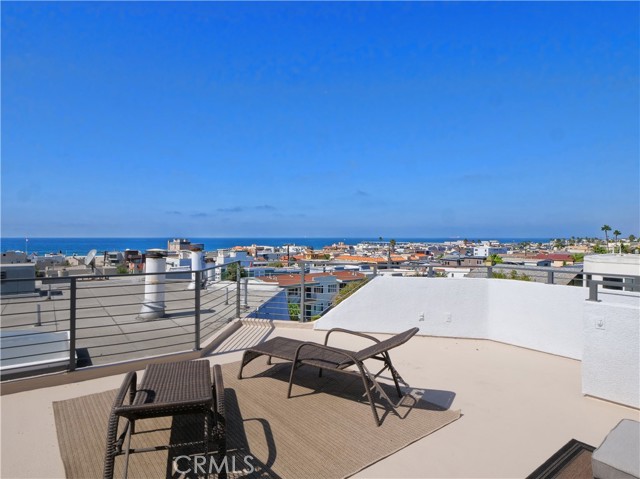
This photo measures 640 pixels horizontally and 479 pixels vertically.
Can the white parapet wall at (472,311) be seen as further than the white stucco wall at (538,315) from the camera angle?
Yes

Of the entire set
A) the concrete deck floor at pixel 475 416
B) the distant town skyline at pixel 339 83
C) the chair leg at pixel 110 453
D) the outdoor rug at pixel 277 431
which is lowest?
the concrete deck floor at pixel 475 416

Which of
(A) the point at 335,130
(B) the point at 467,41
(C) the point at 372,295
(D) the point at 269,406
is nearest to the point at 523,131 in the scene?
(A) the point at 335,130

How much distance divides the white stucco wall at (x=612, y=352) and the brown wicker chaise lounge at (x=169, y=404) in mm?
3375

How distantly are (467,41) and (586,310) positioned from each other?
1093 cm

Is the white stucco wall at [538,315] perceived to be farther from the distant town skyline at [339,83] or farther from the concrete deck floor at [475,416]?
the distant town skyline at [339,83]

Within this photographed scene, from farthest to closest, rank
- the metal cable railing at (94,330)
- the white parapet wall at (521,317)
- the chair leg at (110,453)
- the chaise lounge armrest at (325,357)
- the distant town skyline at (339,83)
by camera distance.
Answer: the distant town skyline at (339,83), the metal cable railing at (94,330), the white parapet wall at (521,317), the chaise lounge armrest at (325,357), the chair leg at (110,453)

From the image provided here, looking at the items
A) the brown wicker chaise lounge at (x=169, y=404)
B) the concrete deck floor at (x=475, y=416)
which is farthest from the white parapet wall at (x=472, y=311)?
the brown wicker chaise lounge at (x=169, y=404)

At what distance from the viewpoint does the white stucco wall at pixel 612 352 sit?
319 cm

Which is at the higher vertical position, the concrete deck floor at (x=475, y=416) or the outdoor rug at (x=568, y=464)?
the outdoor rug at (x=568, y=464)

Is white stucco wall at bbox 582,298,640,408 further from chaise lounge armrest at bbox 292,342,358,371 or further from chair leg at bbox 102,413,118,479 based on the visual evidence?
chair leg at bbox 102,413,118,479

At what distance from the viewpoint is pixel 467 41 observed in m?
11.6

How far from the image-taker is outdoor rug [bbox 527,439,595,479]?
7.07 feet

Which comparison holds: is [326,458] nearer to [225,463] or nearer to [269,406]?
[225,463]

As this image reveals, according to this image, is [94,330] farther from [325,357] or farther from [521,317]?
[521,317]
